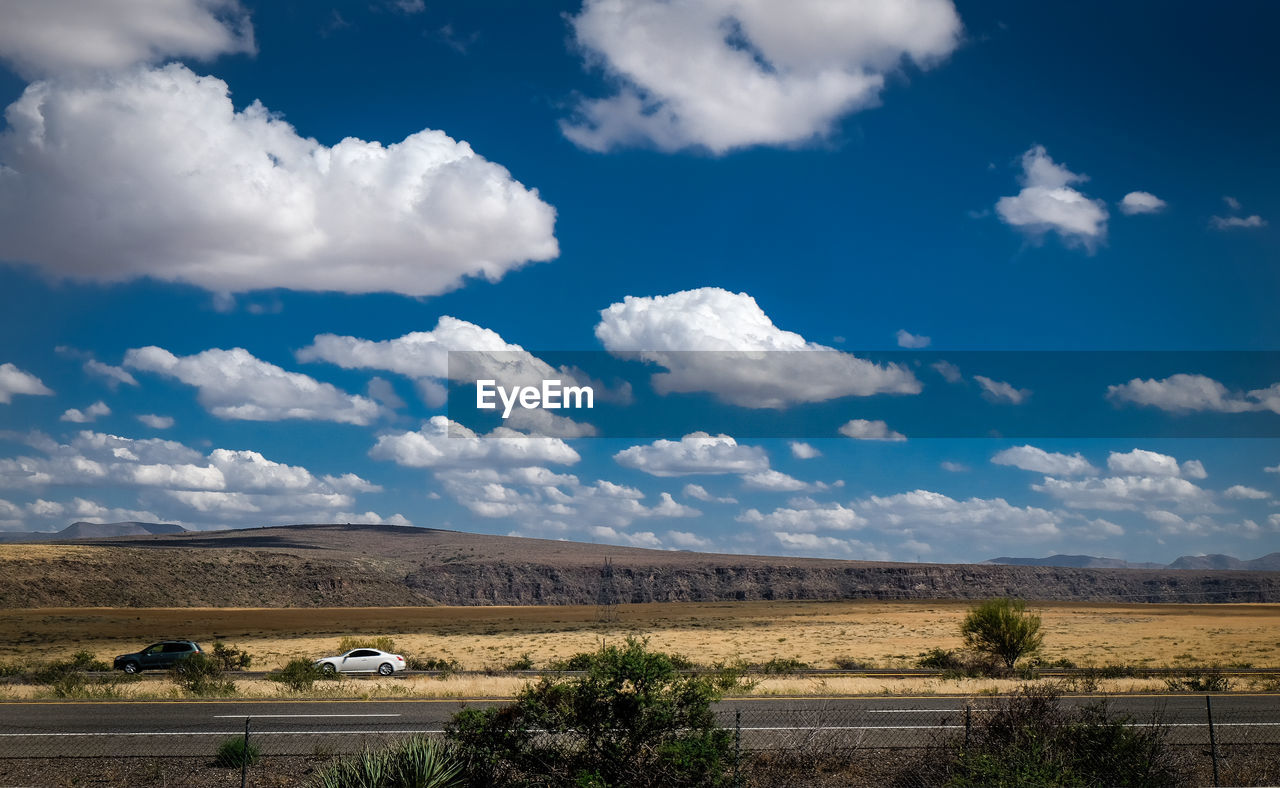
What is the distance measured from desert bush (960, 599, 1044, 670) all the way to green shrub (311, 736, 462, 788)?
3015cm

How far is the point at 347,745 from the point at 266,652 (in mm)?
38109

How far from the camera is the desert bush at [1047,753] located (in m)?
10.9

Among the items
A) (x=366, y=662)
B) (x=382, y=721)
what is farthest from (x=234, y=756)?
(x=366, y=662)

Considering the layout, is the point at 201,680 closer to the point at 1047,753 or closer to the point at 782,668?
the point at 782,668

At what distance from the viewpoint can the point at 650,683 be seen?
1075 cm

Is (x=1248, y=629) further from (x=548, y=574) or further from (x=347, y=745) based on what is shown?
(x=548, y=574)

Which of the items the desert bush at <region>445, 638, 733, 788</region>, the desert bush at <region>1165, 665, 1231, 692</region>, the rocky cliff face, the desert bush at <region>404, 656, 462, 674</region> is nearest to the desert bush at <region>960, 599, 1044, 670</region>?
the desert bush at <region>1165, 665, 1231, 692</region>

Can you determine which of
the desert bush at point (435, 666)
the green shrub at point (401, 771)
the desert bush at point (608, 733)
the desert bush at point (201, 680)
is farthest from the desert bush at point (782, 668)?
the green shrub at point (401, 771)

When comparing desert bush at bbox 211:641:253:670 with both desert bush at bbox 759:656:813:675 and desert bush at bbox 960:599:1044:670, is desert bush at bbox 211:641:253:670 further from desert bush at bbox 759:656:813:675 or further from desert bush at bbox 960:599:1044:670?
desert bush at bbox 960:599:1044:670

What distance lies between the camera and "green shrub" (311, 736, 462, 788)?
35.2 feet

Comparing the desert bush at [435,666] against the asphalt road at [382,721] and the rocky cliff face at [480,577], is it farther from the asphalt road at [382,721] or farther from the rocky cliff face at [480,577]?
the rocky cliff face at [480,577]

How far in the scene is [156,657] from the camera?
127 feet

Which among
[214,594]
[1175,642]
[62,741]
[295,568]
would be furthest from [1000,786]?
[295,568]

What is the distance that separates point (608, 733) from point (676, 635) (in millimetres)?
56045
